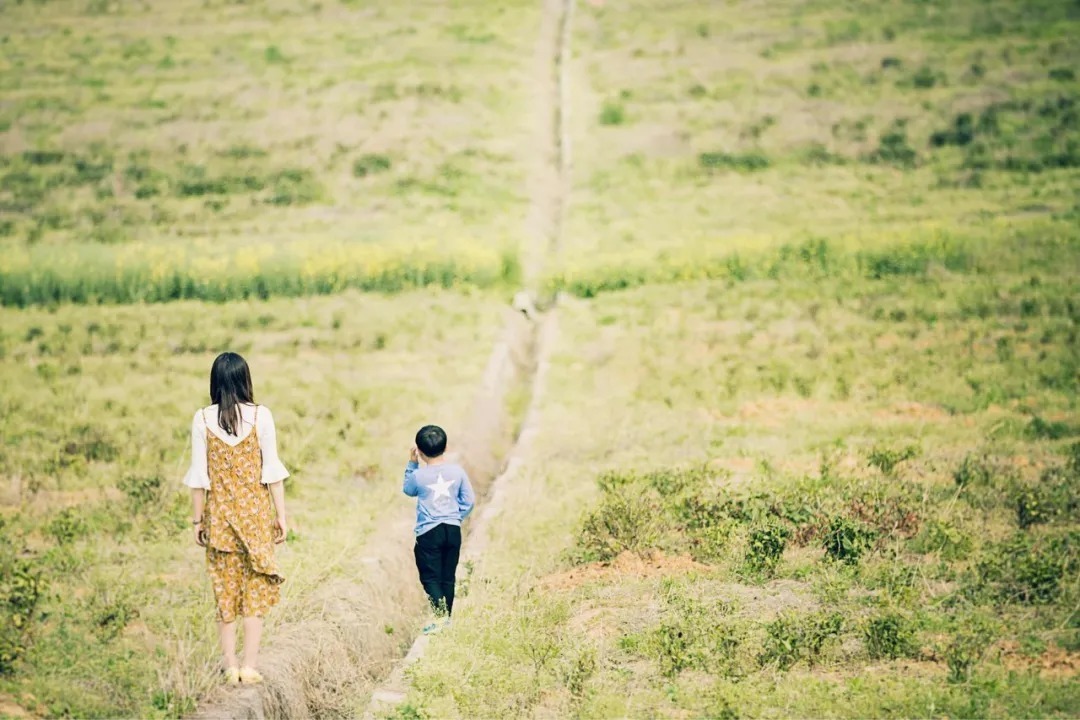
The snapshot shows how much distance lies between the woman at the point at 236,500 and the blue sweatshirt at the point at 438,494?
1.05 m

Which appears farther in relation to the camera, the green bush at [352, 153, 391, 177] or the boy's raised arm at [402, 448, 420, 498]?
the green bush at [352, 153, 391, 177]

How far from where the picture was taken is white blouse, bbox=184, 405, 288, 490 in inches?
253

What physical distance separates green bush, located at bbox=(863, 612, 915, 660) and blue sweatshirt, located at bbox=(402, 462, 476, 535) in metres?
2.78

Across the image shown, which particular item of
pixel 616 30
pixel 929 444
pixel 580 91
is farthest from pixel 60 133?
pixel 929 444

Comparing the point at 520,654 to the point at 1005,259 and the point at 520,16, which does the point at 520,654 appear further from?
the point at 520,16

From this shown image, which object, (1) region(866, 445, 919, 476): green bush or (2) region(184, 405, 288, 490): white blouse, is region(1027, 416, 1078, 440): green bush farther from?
(2) region(184, 405, 288, 490): white blouse

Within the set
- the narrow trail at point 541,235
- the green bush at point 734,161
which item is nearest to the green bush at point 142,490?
the narrow trail at point 541,235

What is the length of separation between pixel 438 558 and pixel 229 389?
1987 mm

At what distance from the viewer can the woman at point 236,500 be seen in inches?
253

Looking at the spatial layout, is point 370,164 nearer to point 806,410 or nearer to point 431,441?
point 806,410

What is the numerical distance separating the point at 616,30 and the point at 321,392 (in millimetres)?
30187

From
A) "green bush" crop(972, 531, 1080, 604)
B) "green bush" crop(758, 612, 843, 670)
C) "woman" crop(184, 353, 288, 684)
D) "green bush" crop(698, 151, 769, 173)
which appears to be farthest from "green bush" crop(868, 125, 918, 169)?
"woman" crop(184, 353, 288, 684)

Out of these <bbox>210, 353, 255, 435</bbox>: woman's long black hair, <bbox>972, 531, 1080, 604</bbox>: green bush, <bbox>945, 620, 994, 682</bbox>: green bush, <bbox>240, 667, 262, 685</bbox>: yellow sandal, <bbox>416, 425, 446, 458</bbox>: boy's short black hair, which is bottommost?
<bbox>240, 667, 262, 685</bbox>: yellow sandal

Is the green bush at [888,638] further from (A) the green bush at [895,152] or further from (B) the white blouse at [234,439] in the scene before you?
(A) the green bush at [895,152]
